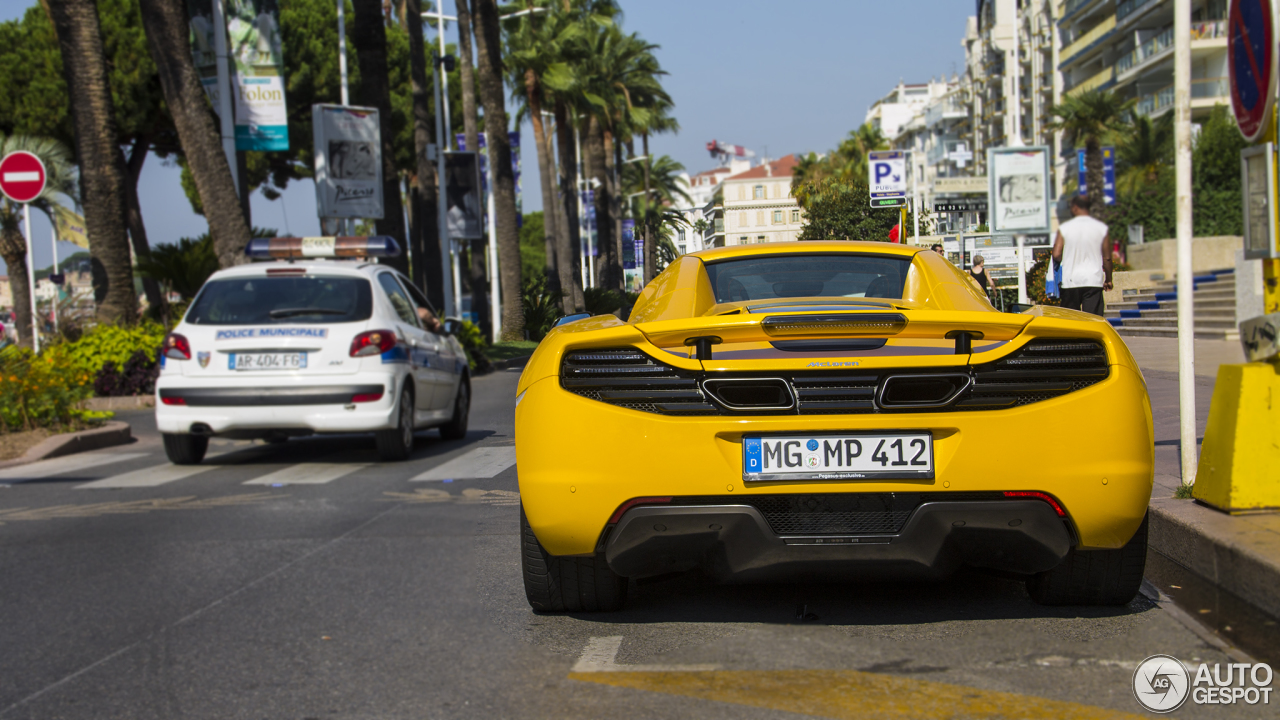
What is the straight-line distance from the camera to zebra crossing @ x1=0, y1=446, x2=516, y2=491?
9211 millimetres

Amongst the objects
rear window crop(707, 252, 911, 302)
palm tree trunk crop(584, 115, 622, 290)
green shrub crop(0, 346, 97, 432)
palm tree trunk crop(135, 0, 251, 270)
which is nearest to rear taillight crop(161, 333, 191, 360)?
green shrub crop(0, 346, 97, 432)

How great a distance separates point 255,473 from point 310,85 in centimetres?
3885

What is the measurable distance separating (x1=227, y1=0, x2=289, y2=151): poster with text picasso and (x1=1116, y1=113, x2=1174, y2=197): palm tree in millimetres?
45642

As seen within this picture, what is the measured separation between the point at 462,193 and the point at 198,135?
1473cm

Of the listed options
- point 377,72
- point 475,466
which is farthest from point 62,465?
point 377,72

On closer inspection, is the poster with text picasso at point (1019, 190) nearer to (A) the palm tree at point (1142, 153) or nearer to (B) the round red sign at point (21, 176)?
(B) the round red sign at point (21, 176)

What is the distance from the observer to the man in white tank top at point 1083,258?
12484mm

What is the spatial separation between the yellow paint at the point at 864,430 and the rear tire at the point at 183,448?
277 inches

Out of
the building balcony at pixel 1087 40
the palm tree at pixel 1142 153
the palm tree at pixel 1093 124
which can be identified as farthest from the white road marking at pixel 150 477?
the building balcony at pixel 1087 40

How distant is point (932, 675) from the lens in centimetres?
372

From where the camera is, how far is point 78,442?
1178cm

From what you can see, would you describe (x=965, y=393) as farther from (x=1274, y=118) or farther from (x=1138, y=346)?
(x=1138, y=346)

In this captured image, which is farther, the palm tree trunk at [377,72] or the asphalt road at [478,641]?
the palm tree trunk at [377,72]

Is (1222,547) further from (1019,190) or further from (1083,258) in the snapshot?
(1019,190)
